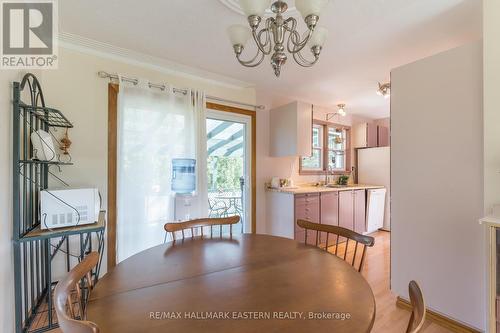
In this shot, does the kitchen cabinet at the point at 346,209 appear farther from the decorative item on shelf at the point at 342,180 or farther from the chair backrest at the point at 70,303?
the chair backrest at the point at 70,303

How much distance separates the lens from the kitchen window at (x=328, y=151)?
4.19 meters

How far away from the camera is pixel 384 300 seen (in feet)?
6.88

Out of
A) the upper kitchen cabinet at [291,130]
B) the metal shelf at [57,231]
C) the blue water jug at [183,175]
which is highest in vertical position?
the upper kitchen cabinet at [291,130]

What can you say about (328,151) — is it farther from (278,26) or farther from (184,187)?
(278,26)

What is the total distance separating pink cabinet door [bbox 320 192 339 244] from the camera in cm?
344

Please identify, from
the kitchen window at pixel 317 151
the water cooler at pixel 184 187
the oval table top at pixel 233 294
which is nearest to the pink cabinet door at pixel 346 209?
the kitchen window at pixel 317 151

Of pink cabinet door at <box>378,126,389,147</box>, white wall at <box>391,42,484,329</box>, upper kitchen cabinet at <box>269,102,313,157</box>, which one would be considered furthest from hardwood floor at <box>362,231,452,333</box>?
pink cabinet door at <box>378,126,389,147</box>

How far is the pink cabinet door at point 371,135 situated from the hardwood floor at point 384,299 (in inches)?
85.0

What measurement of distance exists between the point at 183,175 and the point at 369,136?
3.87 metres

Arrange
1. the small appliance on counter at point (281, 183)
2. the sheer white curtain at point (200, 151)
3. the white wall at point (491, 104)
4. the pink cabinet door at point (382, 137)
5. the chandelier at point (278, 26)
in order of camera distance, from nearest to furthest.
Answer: the chandelier at point (278, 26), the white wall at point (491, 104), the sheer white curtain at point (200, 151), the small appliance on counter at point (281, 183), the pink cabinet door at point (382, 137)

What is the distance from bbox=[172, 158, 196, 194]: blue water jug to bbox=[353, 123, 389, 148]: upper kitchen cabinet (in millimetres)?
3665

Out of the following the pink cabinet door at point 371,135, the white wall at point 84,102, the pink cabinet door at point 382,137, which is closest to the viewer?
the white wall at point 84,102

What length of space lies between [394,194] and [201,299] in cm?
194

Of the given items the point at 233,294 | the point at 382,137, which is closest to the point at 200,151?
the point at 233,294
